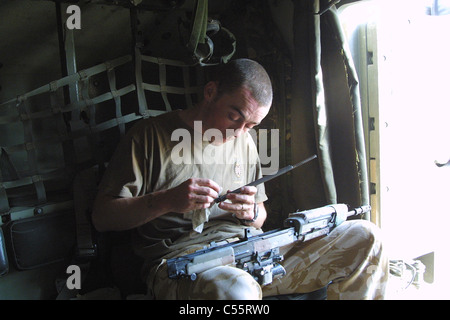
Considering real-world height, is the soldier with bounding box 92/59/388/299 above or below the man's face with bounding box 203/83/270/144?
below

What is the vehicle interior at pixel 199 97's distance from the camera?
177 centimetres

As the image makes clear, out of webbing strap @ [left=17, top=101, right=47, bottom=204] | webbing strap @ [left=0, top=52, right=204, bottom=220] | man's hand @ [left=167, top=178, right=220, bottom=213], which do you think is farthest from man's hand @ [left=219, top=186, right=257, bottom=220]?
webbing strap @ [left=17, top=101, right=47, bottom=204]

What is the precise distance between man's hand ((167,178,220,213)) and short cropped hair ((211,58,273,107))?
1.55ft

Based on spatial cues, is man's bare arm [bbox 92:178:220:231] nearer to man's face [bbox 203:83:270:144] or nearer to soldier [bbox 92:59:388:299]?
soldier [bbox 92:59:388:299]

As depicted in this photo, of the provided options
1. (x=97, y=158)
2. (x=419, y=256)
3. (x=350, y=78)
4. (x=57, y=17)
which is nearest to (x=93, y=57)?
(x=57, y=17)

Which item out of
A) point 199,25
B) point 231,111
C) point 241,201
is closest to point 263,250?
point 241,201

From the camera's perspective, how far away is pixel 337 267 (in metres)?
1.66

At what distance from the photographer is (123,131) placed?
1.97m

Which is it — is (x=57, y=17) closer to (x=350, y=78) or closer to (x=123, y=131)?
(x=123, y=131)

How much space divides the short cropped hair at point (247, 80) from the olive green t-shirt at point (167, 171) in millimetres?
269

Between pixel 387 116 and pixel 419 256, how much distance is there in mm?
1024

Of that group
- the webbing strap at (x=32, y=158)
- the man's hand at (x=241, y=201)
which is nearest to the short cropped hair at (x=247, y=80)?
the man's hand at (x=241, y=201)

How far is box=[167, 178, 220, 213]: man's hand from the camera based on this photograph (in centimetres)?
143

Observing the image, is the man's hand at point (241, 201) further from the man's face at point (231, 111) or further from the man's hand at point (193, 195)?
the man's face at point (231, 111)
